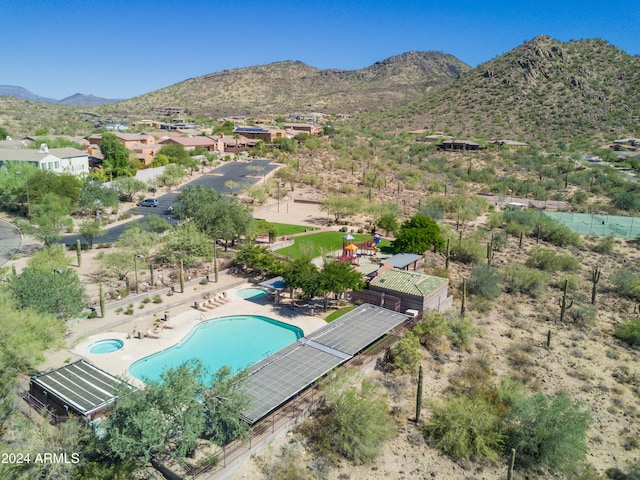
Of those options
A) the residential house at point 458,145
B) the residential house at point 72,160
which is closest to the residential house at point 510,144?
the residential house at point 458,145

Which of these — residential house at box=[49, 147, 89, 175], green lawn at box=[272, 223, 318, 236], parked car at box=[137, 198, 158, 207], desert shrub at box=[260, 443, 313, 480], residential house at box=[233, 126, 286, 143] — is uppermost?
residential house at box=[233, 126, 286, 143]

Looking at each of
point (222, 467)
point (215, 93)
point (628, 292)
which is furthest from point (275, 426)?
point (215, 93)

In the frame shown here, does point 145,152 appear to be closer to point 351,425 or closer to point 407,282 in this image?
point 407,282

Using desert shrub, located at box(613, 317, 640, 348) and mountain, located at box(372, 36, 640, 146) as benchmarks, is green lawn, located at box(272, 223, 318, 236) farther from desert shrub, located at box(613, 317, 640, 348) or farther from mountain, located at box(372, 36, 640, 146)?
mountain, located at box(372, 36, 640, 146)

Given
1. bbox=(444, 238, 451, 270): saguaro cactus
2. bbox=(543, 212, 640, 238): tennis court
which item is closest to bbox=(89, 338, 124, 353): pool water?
bbox=(444, 238, 451, 270): saguaro cactus

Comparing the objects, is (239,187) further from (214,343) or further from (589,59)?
(589,59)

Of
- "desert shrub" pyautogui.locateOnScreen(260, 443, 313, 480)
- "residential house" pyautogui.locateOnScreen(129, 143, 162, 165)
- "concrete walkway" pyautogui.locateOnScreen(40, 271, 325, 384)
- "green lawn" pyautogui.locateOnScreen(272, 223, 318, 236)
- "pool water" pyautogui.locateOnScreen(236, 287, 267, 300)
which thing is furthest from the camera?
"residential house" pyautogui.locateOnScreen(129, 143, 162, 165)

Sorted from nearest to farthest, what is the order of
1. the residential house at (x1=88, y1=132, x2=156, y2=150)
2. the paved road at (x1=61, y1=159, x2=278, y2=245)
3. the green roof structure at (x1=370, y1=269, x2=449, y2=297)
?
the green roof structure at (x1=370, y1=269, x2=449, y2=297) < the paved road at (x1=61, y1=159, x2=278, y2=245) < the residential house at (x1=88, y1=132, x2=156, y2=150)
